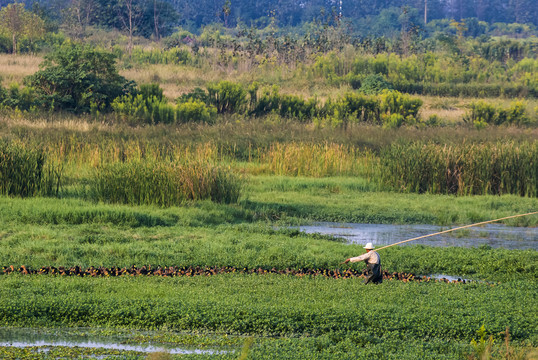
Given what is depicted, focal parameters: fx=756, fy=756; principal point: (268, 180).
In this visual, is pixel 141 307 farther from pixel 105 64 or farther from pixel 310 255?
pixel 105 64

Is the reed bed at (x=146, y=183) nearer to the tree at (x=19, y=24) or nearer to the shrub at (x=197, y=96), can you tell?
the shrub at (x=197, y=96)

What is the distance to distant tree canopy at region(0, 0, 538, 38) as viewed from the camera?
257ft

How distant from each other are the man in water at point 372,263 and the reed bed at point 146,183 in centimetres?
760

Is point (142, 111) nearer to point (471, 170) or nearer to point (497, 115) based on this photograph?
point (471, 170)

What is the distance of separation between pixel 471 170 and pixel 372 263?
1272cm

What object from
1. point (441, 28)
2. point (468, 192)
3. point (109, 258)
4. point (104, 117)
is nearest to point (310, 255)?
point (109, 258)

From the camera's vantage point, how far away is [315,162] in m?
24.8

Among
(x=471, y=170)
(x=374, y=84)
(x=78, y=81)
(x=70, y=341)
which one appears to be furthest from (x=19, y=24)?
(x=70, y=341)

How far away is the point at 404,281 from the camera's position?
Answer: 10836 mm

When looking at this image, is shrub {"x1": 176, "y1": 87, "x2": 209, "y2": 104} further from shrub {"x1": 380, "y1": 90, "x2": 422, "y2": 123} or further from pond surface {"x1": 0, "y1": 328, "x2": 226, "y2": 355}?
pond surface {"x1": 0, "y1": 328, "x2": 226, "y2": 355}

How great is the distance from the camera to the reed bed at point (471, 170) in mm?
21812

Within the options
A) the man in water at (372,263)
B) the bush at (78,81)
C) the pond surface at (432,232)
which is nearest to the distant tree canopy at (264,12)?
the bush at (78,81)

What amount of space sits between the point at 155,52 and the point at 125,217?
43724mm

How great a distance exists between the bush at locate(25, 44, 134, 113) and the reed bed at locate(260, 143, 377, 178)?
11.7 metres
